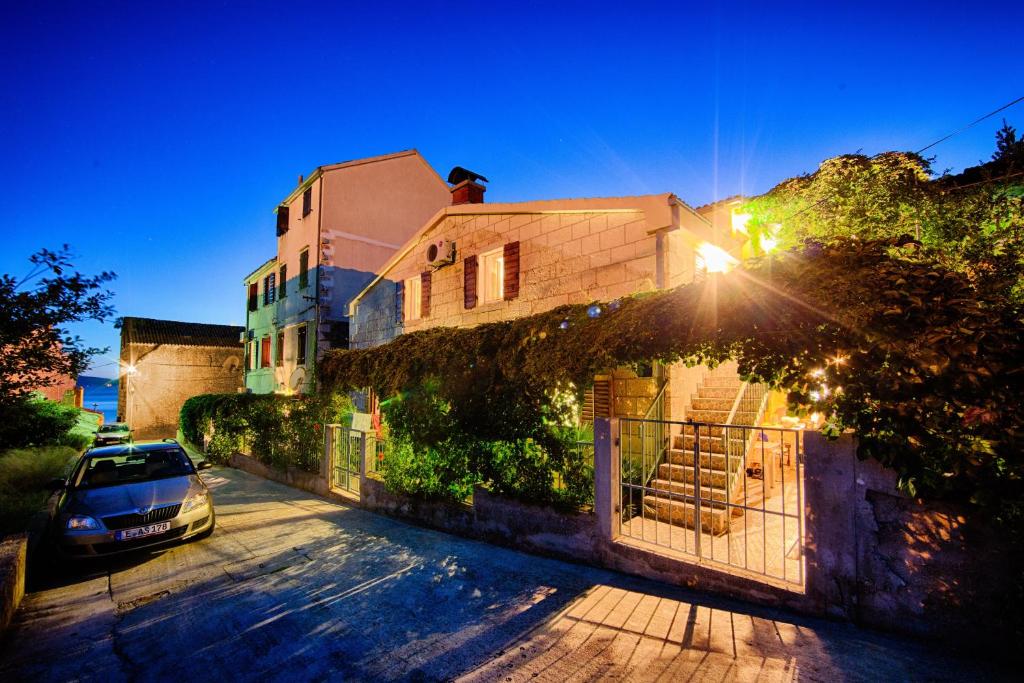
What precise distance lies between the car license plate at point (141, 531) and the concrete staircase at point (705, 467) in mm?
6416

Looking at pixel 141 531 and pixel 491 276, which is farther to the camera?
pixel 491 276

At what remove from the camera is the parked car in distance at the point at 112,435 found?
1508 cm

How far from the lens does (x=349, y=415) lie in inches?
403

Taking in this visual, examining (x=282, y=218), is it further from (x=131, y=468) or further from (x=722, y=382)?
(x=722, y=382)

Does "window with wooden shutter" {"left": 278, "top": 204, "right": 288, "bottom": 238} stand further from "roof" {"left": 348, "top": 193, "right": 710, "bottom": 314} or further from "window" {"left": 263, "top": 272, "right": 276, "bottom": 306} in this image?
"roof" {"left": 348, "top": 193, "right": 710, "bottom": 314}

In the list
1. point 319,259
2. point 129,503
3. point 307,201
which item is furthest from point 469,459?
point 307,201

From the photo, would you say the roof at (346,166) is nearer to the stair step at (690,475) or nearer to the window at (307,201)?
the window at (307,201)

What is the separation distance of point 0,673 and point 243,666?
1.96 metres

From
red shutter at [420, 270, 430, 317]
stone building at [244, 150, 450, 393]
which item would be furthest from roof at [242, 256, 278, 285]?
red shutter at [420, 270, 430, 317]

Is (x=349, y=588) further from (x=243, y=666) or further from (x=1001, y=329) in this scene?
(x=1001, y=329)

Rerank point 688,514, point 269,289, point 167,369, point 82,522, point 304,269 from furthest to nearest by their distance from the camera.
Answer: point 167,369 → point 269,289 → point 304,269 → point 688,514 → point 82,522

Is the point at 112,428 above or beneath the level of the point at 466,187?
beneath

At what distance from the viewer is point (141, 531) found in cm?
574

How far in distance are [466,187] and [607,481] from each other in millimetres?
10984
